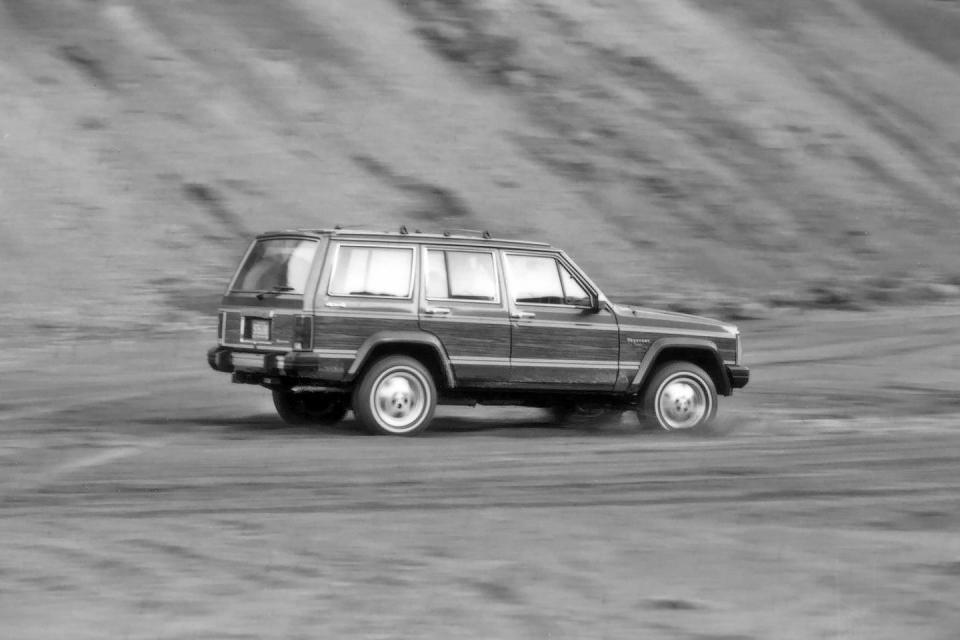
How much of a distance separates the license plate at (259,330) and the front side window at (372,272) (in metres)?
0.59

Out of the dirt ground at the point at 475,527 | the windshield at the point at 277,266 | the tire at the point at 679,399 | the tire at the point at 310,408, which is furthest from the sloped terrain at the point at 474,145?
the dirt ground at the point at 475,527

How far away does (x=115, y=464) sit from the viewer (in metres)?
11.0

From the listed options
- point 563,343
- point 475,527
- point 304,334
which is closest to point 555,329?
point 563,343

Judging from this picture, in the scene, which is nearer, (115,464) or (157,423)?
(115,464)

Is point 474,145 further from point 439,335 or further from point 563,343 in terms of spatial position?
point 439,335

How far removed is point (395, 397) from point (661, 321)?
239 centimetres

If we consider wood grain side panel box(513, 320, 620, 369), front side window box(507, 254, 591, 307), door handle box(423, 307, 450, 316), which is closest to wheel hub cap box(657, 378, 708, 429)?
wood grain side panel box(513, 320, 620, 369)

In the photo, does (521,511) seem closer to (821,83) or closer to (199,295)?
(199,295)

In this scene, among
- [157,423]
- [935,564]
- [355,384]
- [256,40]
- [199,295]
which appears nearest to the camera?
[935,564]

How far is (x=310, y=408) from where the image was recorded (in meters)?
14.0

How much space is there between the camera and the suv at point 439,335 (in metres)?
12.7

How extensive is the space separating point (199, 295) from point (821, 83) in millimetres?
20138

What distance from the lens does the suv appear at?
12.7 m

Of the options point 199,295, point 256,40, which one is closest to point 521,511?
point 199,295
